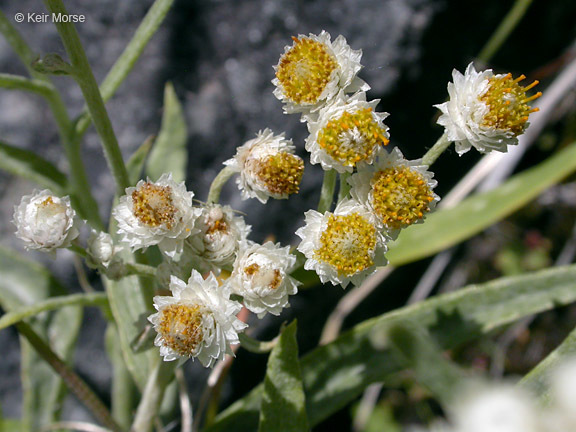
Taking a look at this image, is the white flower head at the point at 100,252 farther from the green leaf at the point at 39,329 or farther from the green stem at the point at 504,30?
the green stem at the point at 504,30

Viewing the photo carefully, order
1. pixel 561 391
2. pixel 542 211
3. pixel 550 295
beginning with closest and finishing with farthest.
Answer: pixel 561 391, pixel 550 295, pixel 542 211

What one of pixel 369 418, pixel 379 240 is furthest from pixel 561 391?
pixel 369 418

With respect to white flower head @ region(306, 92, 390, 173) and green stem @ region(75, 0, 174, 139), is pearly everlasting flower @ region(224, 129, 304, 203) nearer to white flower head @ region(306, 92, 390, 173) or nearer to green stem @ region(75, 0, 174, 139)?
white flower head @ region(306, 92, 390, 173)

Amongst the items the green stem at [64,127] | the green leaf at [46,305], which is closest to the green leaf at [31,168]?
the green stem at [64,127]

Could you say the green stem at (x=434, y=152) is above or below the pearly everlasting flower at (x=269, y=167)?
below

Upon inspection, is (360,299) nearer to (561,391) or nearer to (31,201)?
(31,201)

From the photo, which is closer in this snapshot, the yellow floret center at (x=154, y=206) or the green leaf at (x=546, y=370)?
the yellow floret center at (x=154, y=206)
